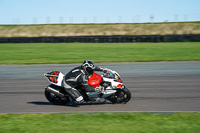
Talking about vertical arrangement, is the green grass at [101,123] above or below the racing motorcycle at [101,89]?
below

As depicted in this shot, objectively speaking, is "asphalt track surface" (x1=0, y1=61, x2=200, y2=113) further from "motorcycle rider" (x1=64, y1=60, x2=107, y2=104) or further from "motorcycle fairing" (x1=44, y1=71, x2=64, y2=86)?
"motorcycle fairing" (x1=44, y1=71, x2=64, y2=86)

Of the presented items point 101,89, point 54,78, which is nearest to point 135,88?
point 101,89

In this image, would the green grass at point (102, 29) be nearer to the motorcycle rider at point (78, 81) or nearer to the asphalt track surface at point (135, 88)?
the asphalt track surface at point (135, 88)

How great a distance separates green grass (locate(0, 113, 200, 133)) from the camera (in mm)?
6785

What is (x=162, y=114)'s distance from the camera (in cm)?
823

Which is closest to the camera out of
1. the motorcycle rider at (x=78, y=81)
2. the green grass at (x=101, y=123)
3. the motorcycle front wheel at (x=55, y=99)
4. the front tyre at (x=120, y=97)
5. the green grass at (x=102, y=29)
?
the green grass at (x=101, y=123)

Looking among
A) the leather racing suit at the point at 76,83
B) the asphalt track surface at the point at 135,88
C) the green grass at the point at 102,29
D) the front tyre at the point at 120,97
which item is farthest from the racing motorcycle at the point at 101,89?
the green grass at the point at 102,29

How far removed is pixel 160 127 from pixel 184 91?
5164 mm

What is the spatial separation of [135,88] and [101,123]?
5.30 metres

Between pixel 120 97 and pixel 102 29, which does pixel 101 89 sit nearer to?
pixel 120 97

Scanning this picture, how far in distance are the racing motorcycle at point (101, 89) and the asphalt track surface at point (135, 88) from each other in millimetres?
254

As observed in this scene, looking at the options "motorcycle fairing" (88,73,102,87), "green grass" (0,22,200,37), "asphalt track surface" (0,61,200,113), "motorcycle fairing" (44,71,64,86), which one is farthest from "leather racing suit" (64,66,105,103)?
"green grass" (0,22,200,37)

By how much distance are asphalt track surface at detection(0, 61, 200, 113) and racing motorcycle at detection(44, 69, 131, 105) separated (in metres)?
0.25

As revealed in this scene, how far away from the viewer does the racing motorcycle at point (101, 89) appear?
943cm
